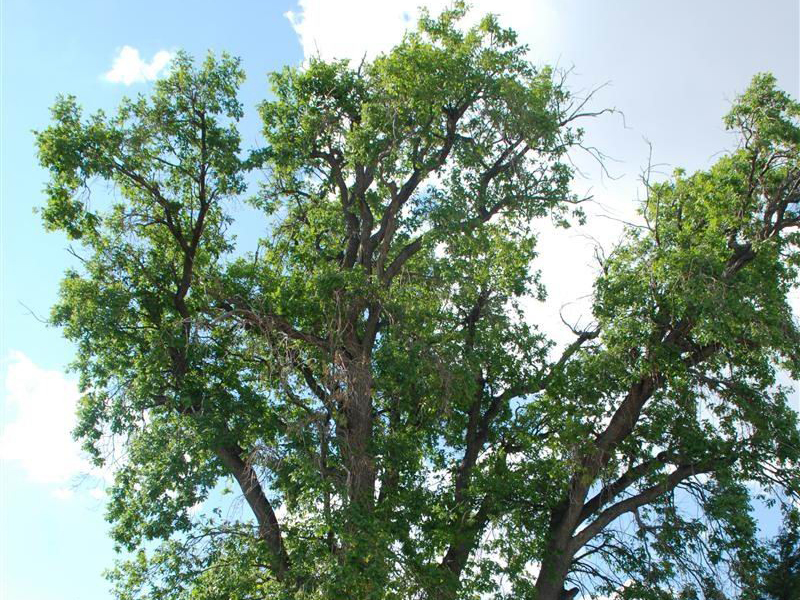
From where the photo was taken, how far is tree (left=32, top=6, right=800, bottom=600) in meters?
11.2

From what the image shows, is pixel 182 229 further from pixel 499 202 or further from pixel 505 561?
pixel 505 561

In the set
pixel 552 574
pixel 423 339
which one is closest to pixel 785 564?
pixel 552 574

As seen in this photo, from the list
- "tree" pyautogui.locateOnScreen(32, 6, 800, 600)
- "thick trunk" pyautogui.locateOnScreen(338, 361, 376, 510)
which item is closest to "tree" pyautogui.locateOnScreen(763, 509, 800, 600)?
A: "tree" pyautogui.locateOnScreen(32, 6, 800, 600)

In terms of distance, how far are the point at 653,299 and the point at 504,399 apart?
9.34 feet

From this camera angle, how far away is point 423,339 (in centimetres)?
1138

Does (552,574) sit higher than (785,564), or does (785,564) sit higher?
(785,564)

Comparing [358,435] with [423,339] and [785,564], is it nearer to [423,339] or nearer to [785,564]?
[423,339]

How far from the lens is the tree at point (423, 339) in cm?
1116

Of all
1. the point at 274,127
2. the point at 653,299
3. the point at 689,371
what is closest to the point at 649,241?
the point at 653,299

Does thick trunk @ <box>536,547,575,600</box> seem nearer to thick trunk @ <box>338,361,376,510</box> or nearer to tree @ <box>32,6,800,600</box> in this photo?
tree @ <box>32,6,800,600</box>

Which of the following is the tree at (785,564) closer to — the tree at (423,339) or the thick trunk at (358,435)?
the tree at (423,339)

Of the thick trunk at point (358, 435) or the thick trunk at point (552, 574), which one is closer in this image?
the thick trunk at point (358, 435)

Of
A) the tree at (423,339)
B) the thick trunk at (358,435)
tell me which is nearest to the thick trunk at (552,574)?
the tree at (423,339)

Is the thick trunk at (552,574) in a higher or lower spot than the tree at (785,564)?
lower
